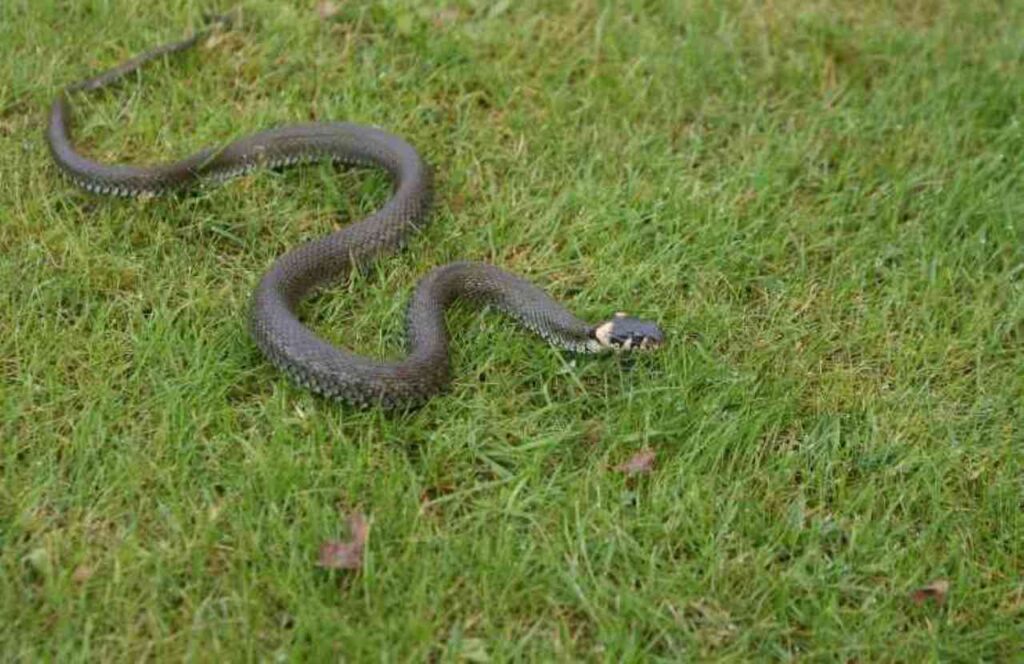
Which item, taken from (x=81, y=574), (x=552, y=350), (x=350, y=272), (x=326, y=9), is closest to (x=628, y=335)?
(x=552, y=350)

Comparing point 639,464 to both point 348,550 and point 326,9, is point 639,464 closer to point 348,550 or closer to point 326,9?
point 348,550

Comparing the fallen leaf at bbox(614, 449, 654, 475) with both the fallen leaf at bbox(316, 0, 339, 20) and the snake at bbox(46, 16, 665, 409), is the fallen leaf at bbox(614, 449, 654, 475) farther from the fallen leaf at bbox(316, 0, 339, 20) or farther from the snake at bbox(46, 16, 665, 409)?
the fallen leaf at bbox(316, 0, 339, 20)

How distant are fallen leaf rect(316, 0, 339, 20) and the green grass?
0.12m

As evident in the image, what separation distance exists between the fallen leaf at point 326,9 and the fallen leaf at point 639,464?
410cm

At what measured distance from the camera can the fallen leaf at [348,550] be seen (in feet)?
14.7

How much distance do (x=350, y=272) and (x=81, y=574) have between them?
7.35 feet

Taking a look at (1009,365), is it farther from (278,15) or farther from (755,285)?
(278,15)

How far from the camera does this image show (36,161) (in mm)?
6453

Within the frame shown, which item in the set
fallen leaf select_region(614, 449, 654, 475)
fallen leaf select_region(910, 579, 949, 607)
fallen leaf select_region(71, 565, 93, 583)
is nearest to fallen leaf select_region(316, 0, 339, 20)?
fallen leaf select_region(614, 449, 654, 475)

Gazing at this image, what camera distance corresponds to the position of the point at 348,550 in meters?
4.53

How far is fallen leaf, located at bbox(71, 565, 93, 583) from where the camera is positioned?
14.4 ft

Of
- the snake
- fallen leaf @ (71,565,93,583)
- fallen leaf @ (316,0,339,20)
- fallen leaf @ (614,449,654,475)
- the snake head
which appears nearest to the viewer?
fallen leaf @ (71,565,93,583)

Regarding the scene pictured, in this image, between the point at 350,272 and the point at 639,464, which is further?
the point at 350,272

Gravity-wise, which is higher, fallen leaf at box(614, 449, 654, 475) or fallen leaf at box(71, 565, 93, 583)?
fallen leaf at box(614, 449, 654, 475)
